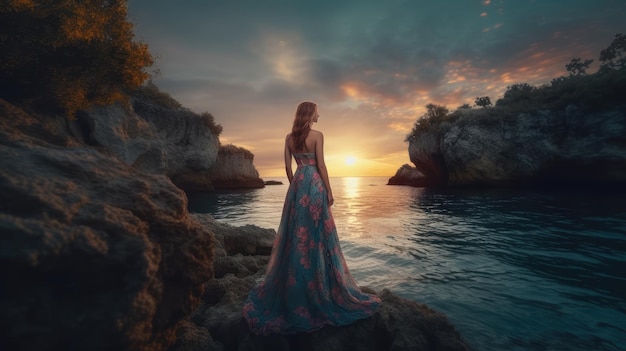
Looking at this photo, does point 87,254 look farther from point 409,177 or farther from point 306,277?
point 409,177

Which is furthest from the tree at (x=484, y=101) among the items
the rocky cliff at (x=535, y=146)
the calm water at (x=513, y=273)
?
the calm water at (x=513, y=273)

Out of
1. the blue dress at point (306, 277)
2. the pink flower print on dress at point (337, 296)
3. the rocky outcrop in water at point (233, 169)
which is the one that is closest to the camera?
the blue dress at point (306, 277)

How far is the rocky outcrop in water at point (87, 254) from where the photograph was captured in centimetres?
176

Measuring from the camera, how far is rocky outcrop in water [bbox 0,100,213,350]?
5.79 ft

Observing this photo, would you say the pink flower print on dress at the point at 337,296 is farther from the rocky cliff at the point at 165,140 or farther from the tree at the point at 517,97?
the tree at the point at 517,97

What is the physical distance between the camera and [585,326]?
408 cm

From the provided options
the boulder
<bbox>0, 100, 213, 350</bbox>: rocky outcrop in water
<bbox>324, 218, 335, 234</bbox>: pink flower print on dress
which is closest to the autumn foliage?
the boulder

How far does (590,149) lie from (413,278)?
94.2 ft

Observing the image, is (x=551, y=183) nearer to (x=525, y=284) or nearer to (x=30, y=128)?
(x=525, y=284)

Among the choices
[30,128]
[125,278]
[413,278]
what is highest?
[30,128]

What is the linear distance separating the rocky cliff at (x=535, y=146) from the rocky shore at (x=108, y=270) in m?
31.1

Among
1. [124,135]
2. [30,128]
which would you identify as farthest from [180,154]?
[30,128]

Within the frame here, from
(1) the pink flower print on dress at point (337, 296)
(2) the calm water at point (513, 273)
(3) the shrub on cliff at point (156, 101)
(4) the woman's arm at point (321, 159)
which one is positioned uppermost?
(3) the shrub on cliff at point (156, 101)

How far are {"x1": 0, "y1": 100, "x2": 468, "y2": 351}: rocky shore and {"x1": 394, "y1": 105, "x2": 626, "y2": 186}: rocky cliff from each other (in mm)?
31067
